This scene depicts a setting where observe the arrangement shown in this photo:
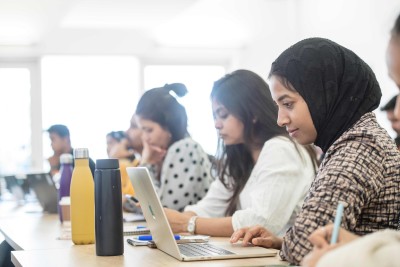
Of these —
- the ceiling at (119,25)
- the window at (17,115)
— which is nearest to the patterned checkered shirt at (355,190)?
the ceiling at (119,25)

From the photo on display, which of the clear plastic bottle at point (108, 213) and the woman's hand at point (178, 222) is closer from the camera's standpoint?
the clear plastic bottle at point (108, 213)

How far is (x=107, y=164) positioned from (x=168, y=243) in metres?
0.28

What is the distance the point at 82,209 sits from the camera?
202cm

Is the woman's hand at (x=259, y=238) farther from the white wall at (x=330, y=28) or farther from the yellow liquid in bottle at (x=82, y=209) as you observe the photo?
the white wall at (x=330, y=28)

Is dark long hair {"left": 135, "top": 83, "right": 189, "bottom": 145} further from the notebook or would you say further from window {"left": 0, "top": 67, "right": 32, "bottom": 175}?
window {"left": 0, "top": 67, "right": 32, "bottom": 175}

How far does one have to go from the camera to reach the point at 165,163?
120 inches

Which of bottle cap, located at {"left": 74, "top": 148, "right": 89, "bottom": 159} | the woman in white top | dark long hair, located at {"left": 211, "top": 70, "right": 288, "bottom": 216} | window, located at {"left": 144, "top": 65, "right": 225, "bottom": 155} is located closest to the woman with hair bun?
the woman in white top

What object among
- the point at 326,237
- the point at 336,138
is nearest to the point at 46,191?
the point at 336,138

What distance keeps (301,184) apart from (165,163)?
0.96 meters

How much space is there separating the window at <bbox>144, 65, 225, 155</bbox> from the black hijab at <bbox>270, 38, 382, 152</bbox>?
6692 mm

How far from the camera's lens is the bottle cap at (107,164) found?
1.79m

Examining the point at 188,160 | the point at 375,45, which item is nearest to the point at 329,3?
the point at 375,45

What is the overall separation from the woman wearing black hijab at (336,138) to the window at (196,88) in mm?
6592

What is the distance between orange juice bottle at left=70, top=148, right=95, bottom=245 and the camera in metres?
2.00
